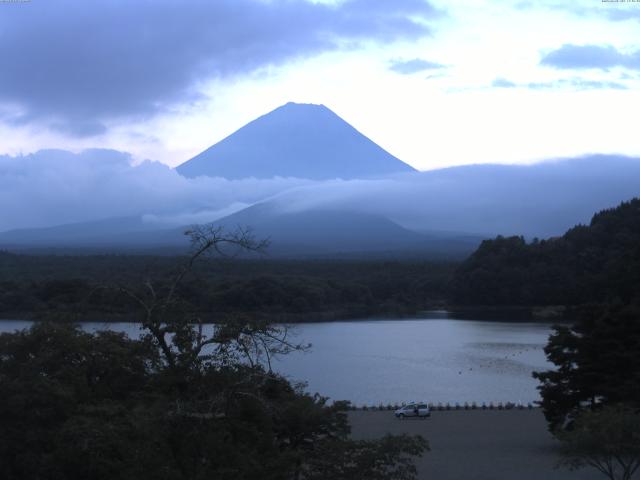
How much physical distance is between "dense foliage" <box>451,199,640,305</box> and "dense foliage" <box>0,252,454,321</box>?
2.08 metres

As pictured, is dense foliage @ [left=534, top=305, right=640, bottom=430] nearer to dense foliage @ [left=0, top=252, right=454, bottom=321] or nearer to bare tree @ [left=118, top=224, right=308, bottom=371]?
bare tree @ [left=118, top=224, right=308, bottom=371]

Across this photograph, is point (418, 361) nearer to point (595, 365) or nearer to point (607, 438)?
point (595, 365)

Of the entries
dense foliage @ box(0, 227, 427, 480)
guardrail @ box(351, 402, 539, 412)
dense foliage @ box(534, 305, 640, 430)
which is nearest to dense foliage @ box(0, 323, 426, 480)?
dense foliage @ box(0, 227, 427, 480)

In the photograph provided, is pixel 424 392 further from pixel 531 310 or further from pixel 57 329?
pixel 531 310

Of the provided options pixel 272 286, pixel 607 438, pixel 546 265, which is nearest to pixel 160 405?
pixel 607 438

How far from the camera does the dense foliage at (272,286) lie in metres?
28.8

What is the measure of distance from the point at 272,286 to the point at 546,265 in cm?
1279

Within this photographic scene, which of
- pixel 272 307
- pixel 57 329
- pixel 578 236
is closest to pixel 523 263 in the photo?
pixel 578 236

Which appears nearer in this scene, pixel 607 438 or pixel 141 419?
pixel 141 419

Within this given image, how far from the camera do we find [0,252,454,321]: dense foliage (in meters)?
28.8

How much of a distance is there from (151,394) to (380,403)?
10.9 meters

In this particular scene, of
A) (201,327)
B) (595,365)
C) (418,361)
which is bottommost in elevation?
(418,361)

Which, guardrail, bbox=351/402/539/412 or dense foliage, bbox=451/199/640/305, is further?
dense foliage, bbox=451/199/640/305

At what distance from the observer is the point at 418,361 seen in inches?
794
